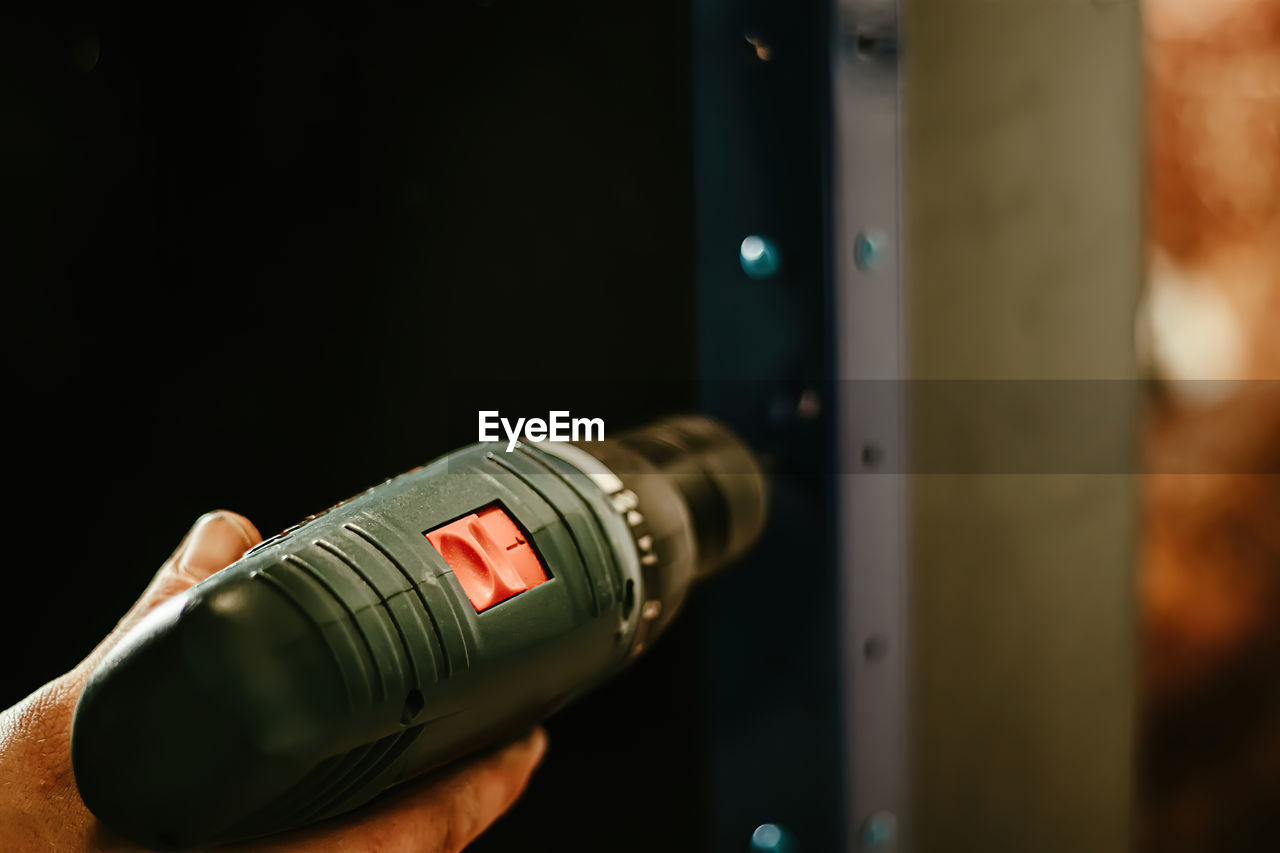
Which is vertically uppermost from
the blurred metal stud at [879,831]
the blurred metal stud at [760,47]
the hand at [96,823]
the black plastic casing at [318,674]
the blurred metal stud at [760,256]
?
the blurred metal stud at [760,47]

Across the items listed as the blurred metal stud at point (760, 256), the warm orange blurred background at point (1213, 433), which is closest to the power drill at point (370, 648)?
the blurred metal stud at point (760, 256)

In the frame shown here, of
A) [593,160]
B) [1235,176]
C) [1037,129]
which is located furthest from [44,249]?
[1235,176]

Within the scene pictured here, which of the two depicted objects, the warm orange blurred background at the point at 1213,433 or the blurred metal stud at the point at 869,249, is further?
the warm orange blurred background at the point at 1213,433

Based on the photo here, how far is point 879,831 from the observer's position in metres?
0.37

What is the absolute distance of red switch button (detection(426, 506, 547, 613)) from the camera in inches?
8.9

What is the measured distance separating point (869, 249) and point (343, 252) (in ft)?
0.58

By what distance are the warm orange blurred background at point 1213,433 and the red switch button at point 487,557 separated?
28.2 inches

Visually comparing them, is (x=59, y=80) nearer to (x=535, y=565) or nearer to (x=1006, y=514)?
(x=535, y=565)

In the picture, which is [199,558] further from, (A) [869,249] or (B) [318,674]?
(A) [869,249]

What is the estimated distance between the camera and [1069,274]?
39cm

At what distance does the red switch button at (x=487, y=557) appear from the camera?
225 millimetres

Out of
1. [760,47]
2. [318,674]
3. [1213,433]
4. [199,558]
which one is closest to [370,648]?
[318,674]

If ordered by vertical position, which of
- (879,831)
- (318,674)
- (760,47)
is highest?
(760,47)

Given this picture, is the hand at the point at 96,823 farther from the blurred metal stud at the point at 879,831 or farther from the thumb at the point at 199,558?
the blurred metal stud at the point at 879,831
